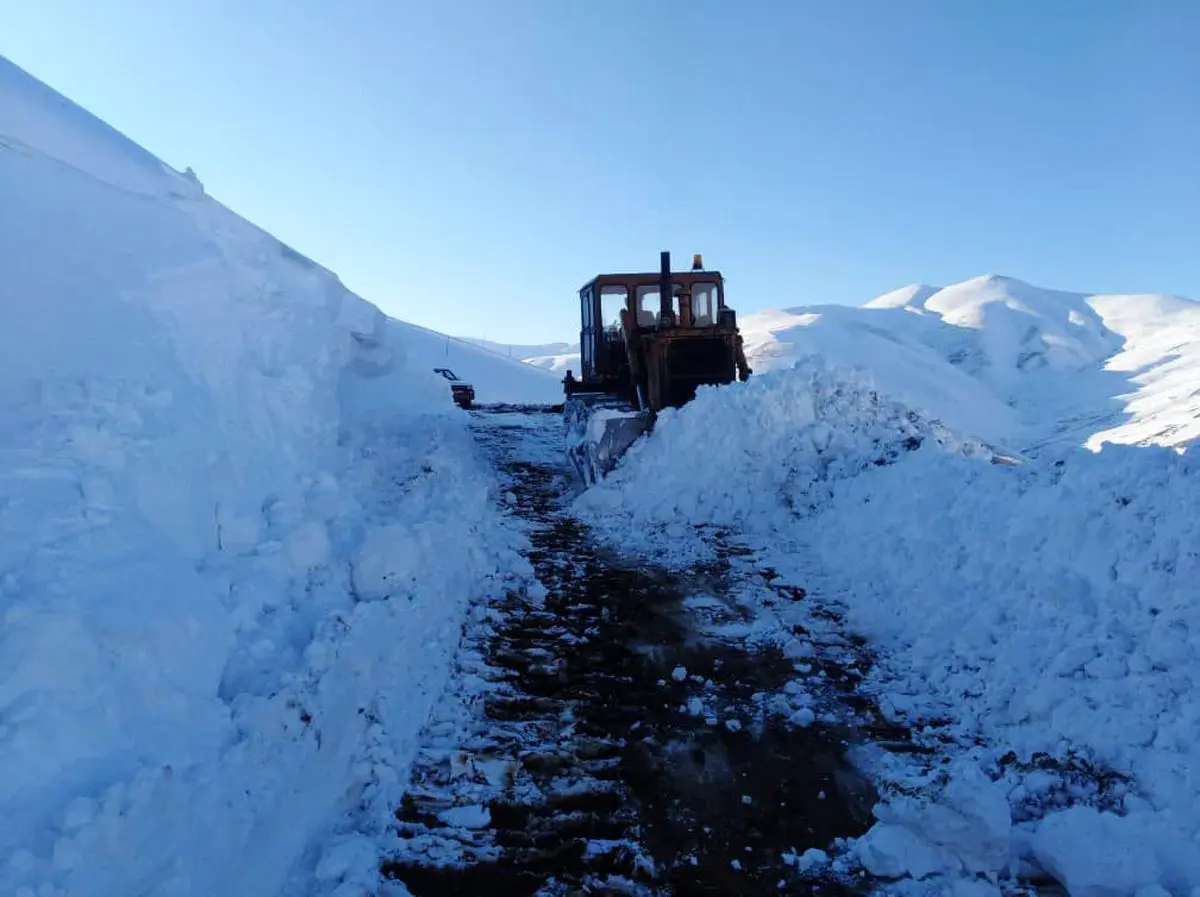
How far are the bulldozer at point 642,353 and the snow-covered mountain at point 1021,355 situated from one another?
66.2 ft

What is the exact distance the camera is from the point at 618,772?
13.3 ft

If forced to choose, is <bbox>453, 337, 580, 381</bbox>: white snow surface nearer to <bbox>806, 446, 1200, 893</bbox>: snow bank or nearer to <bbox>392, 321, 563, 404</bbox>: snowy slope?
<bbox>392, 321, 563, 404</bbox>: snowy slope

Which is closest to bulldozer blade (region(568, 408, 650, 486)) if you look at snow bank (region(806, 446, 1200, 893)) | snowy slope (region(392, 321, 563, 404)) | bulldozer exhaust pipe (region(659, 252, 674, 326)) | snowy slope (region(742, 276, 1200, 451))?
bulldozer exhaust pipe (region(659, 252, 674, 326))

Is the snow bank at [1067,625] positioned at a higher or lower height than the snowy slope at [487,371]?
lower

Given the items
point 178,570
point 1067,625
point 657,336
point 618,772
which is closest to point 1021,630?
point 1067,625

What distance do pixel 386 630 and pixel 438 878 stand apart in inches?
90.4

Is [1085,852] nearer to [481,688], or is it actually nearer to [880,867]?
[880,867]

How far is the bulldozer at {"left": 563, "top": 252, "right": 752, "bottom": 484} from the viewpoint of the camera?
39.4 ft

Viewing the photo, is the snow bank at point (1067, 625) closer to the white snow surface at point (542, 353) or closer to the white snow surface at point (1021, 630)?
the white snow surface at point (1021, 630)

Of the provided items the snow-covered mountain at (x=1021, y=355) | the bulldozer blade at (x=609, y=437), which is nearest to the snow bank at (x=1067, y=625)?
the bulldozer blade at (x=609, y=437)

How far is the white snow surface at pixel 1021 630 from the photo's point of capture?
11.0 feet

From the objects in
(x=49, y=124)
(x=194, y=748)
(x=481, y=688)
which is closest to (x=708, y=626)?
(x=481, y=688)

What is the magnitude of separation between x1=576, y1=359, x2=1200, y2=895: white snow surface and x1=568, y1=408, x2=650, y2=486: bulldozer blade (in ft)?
7.61

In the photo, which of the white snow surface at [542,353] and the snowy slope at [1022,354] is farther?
the white snow surface at [542,353]
